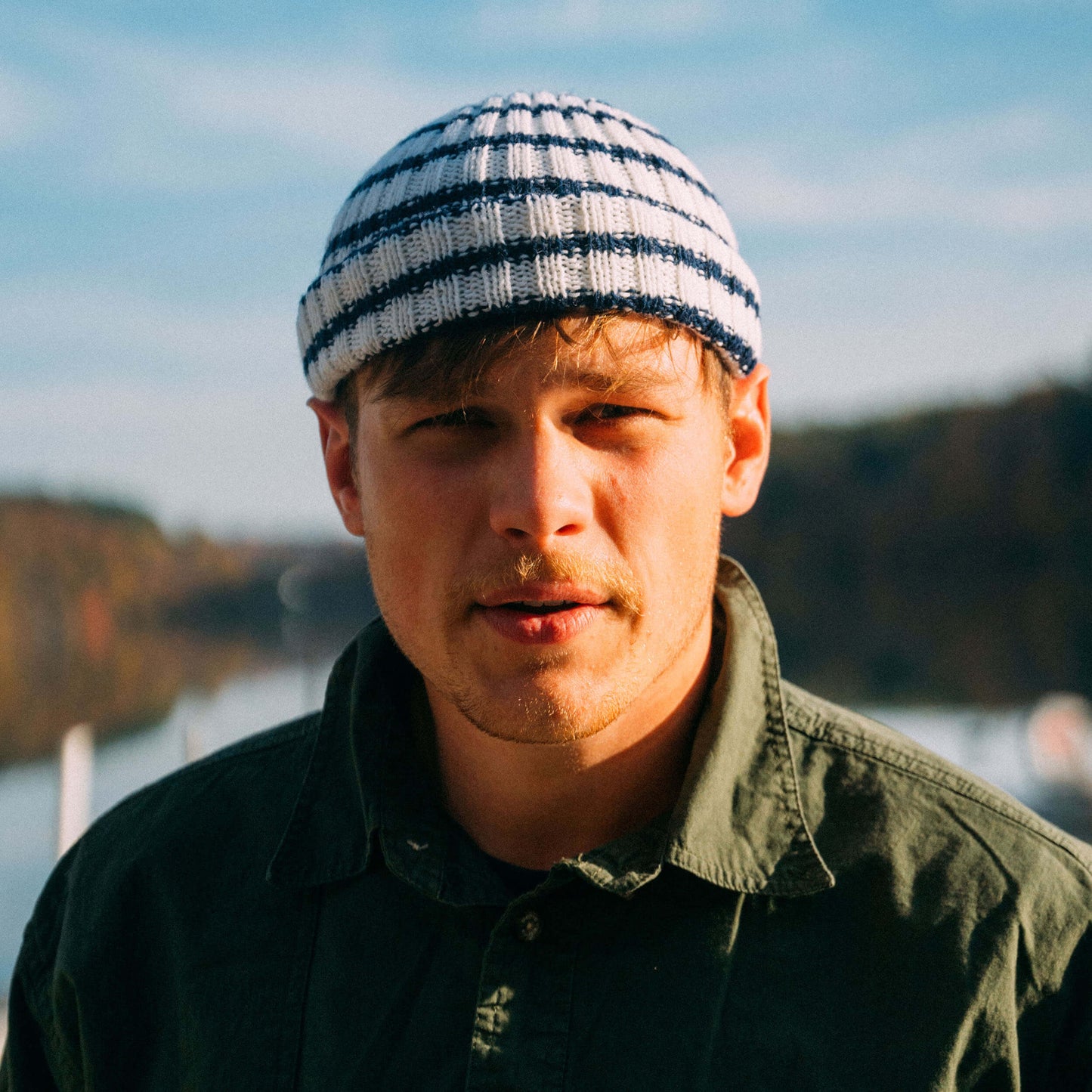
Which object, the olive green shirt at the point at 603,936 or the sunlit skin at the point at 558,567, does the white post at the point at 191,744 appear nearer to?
the olive green shirt at the point at 603,936

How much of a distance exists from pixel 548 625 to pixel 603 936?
0.42m

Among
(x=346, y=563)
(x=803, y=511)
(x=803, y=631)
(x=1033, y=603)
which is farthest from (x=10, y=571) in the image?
(x=1033, y=603)

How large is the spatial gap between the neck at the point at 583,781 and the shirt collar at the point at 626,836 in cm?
6

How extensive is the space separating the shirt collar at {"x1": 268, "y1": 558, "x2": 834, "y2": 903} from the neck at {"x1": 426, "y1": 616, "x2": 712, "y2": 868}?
0.06 metres

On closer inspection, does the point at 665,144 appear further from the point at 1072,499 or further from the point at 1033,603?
the point at 1072,499

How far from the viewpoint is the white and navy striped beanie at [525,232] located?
5.51 ft

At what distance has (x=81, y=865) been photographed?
198cm

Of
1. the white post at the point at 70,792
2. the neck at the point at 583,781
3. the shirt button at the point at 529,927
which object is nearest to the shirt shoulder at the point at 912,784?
the neck at the point at 583,781

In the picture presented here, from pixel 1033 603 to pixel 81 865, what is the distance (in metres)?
36.0

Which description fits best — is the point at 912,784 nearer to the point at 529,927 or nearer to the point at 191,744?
the point at 529,927

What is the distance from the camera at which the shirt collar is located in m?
1.62

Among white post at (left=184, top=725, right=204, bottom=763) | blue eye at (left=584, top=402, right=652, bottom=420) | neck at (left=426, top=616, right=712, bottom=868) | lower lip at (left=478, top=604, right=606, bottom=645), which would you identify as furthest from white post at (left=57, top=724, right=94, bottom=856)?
blue eye at (left=584, top=402, right=652, bottom=420)

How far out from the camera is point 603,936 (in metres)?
1.61

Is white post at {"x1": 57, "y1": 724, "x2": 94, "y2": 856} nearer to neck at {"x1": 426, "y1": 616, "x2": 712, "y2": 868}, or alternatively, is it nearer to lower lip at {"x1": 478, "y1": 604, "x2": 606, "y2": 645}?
neck at {"x1": 426, "y1": 616, "x2": 712, "y2": 868}
